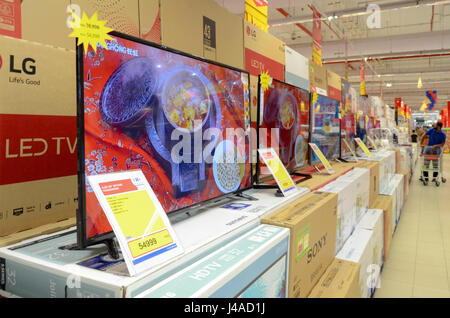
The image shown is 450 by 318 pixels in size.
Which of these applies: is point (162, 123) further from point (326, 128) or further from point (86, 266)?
point (326, 128)

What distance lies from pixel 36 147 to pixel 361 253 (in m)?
1.58

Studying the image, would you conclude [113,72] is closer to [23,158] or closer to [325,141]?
[23,158]

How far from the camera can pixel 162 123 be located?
1.07m

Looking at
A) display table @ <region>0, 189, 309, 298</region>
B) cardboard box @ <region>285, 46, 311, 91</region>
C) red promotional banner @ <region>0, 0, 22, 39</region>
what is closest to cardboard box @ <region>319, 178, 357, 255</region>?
display table @ <region>0, 189, 309, 298</region>

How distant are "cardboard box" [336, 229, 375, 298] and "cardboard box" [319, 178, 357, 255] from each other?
4 centimetres

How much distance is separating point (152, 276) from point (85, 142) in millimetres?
Result: 357

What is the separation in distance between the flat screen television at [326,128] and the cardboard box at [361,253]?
76 centimetres

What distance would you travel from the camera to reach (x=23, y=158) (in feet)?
3.31

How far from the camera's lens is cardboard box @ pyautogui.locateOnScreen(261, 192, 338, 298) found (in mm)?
1172

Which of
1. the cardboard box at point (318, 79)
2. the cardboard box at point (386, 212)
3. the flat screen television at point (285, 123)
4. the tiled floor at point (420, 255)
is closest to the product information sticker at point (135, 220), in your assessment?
the flat screen television at point (285, 123)

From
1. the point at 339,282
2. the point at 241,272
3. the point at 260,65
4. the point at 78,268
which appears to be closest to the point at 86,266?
the point at 78,268

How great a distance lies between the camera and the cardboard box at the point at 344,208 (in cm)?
180

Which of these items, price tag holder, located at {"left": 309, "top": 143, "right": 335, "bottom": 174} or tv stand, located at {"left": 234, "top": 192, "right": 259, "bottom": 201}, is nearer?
tv stand, located at {"left": 234, "top": 192, "right": 259, "bottom": 201}

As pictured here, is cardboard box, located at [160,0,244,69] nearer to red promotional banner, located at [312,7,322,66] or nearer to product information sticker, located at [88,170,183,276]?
product information sticker, located at [88,170,183,276]
